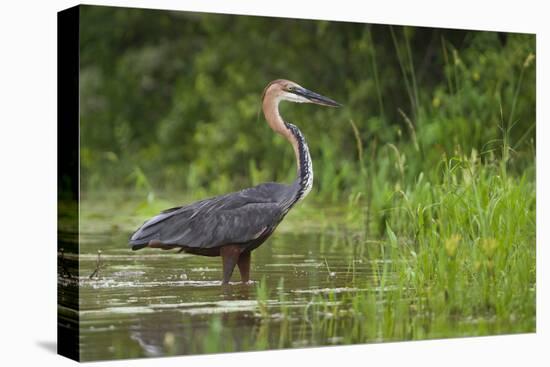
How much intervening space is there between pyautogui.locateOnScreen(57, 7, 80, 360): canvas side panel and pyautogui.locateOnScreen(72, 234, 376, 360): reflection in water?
138 mm

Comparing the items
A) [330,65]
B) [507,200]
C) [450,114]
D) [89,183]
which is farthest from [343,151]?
[89,183]

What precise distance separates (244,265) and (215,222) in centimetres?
38

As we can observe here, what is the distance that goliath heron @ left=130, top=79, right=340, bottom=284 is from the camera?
7.58 metres

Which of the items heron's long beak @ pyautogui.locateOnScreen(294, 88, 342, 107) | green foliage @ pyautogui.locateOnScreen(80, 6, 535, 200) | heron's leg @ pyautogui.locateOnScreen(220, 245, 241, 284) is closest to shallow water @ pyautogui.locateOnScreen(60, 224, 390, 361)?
heron's leg @ pyautogui.locateOnScreen(220, 245, 241, 284)

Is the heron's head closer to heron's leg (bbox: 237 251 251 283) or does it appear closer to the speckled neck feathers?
the speckled neck feathers

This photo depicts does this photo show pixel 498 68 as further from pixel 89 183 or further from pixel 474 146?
pixel 89 183

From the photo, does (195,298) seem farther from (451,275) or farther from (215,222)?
(451,275)

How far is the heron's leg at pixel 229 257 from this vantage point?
301 inches

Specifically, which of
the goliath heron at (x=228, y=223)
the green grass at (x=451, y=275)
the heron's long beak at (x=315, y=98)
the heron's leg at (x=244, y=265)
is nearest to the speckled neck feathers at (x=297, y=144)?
the goliath heron at (x=228, y=223)

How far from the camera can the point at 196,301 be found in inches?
281

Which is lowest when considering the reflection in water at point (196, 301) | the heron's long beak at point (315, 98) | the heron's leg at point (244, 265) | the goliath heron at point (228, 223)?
the reflection in water at point (196, 301)

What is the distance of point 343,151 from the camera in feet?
34.7

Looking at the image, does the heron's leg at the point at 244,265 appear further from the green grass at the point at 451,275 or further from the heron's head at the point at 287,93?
the heron's head at the point at 287,93

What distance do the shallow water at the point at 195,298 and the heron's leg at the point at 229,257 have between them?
11cm
